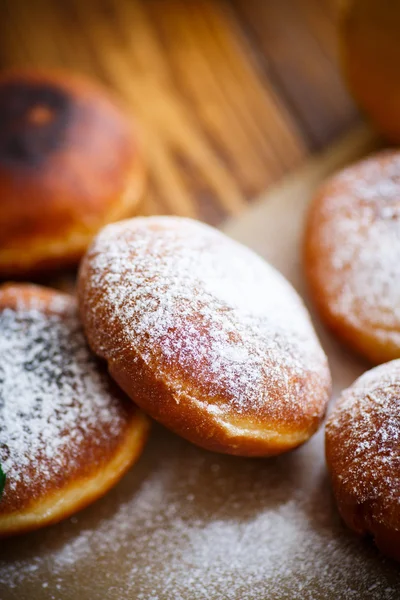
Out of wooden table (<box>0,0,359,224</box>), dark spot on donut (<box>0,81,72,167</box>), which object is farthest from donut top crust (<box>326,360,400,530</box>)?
dark spot on donut (<box>0,81,72,167</box>)

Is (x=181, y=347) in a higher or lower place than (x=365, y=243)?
higher

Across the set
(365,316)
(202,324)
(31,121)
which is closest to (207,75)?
(31,121)

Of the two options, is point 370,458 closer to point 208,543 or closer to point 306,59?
point 208,543

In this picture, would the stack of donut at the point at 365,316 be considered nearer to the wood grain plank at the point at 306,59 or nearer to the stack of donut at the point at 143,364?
the stack of donut at the point at 143,364

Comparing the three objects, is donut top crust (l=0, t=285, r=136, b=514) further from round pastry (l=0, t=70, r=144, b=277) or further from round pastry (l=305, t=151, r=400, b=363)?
round pastry (l=305, t=151, r=400, b=363)

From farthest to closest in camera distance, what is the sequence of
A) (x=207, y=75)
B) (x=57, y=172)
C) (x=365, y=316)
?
1. (x=207, y=75)
2. (x=57, y=172)
3. (x=365, y=316)

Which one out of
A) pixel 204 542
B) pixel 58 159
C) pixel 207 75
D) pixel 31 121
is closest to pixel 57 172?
pixel 58 159

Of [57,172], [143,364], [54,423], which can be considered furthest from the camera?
[57,172]

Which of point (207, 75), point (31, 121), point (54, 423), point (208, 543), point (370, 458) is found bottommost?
point (208, 543)

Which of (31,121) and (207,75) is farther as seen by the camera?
(207,75)

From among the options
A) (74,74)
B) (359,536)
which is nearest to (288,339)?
(359,536)
